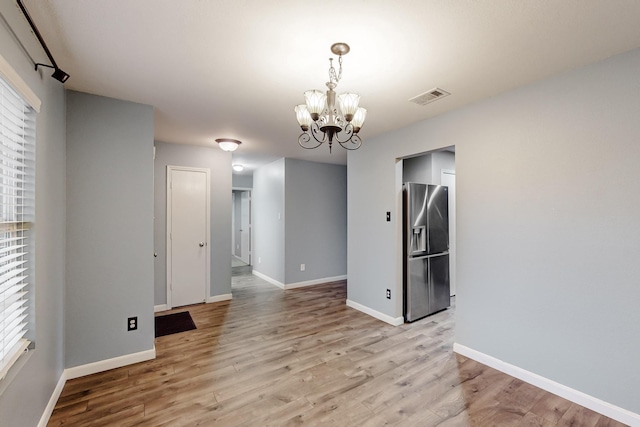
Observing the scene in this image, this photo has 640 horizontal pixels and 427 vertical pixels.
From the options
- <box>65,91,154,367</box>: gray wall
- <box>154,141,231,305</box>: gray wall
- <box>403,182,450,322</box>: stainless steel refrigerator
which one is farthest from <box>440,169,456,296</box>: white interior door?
<box>65,91,154,367</box>: gray wall

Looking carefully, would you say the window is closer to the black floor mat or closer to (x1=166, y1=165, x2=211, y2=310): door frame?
the black floor mat

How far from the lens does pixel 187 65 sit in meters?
2.08

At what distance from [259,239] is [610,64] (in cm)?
584

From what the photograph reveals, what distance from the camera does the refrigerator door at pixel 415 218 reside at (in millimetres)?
Answer: 3693

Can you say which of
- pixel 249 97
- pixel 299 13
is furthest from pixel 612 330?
pixel 249 97

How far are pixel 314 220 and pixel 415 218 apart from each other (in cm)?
247

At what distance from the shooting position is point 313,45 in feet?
6.01

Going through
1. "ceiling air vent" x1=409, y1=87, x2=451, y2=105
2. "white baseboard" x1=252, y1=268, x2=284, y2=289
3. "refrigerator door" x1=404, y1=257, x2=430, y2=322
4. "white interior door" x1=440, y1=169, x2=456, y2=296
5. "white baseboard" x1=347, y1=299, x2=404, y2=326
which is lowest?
"white baseboard" x1=347, y1=299, x2=404, y2=326

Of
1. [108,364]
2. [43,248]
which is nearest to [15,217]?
Result: [43,248]

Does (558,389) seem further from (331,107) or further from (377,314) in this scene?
(331,107)

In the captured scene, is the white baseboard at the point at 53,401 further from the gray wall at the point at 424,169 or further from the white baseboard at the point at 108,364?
the gray wall at the point at 424,169

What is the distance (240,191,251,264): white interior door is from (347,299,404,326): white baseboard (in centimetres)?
449

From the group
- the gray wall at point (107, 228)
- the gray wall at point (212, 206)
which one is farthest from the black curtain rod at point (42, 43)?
the gray wall at point (212, 206)

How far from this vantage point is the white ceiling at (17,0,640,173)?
151 cm
